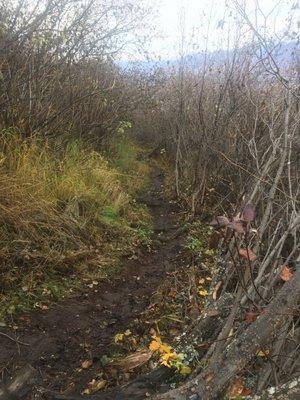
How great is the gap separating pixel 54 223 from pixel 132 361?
182cm

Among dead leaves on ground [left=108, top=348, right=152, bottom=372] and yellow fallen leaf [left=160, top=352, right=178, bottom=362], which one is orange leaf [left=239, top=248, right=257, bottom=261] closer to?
yellow fallen leaf [left=160, top=352, right=178, bottom=362]

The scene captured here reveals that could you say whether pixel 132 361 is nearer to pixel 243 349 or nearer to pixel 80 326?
pixel 80 326

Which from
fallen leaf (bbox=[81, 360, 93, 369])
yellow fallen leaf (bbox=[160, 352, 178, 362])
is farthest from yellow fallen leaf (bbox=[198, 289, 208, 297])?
fallen leaf (bbox=[81, 360, 93, 369])

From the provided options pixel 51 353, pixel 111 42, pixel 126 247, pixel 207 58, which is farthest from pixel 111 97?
pixel 51 353

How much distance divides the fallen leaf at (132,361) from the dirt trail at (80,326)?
20 cm

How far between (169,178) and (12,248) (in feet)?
16.7

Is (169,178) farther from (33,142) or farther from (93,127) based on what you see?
(33,142)

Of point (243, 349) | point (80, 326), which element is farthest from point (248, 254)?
point (80, 326)

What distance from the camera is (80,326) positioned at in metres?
3.41

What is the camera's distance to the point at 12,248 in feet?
12.1

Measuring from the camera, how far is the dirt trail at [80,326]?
2.88m

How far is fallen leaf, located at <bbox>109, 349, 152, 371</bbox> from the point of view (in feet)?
9.42

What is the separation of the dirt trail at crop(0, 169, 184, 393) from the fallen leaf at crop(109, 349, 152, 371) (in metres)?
0.20

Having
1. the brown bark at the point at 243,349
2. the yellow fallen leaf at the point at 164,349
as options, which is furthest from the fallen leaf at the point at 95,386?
the brown bark at the point at 243,349
